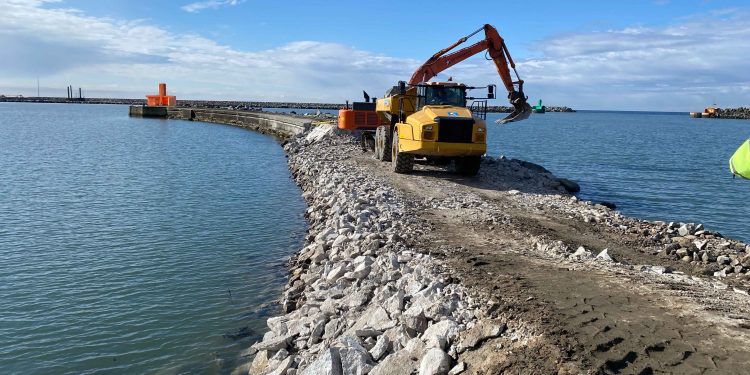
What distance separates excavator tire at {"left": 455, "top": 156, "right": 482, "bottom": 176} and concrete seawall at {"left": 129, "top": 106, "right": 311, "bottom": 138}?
22.8m

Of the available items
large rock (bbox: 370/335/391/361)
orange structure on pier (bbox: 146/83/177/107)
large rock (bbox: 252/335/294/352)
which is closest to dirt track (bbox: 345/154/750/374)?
large rock (bbox: 370/335/391/361)

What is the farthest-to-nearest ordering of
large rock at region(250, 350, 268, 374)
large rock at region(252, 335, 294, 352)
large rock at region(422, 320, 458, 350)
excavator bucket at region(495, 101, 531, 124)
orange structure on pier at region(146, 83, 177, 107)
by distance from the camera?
orange structure on pier at region(146, 83, 177, 107) → excavator bucket at region(495, 101, 531, 124) → large rock at region(252, 335, 294, 352) → large rock at region(250, 350, 268, 374) → large rock at region(422, 320, 458, 350)

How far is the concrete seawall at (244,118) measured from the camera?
45.5 metres

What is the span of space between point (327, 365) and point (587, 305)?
2847mm

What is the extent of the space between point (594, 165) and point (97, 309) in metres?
26.9

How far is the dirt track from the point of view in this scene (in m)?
4.86

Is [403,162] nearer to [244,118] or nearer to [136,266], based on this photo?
[136,266]

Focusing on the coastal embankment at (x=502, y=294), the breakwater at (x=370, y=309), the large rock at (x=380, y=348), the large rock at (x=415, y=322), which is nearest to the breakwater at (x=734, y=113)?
the coastal embankment at (x=502, y=294)

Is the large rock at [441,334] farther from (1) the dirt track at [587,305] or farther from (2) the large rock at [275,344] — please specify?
(2) the large rock at [275,344]

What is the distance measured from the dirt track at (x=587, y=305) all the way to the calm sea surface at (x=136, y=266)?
11.1ft

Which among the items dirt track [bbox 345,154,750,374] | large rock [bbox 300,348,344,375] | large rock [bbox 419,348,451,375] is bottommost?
large rock [bbox 300,348,344,375]

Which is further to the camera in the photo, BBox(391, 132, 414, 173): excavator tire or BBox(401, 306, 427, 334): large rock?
BBox(391, 132, 414, 173): excavator tire

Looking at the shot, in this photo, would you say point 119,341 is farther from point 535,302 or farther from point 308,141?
point 308,141

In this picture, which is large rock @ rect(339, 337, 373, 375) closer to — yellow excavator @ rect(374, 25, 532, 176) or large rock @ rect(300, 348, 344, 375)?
large rock @ rect(300, 348, 344, 375)
